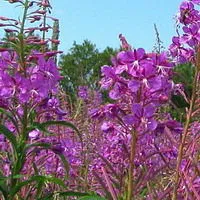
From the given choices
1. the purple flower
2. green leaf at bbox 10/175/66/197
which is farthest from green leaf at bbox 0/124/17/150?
the purple flower

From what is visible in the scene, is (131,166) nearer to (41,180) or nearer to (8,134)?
(41,180)

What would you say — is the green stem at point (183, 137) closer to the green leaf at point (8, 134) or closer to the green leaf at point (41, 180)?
the green leaf at point (41, 180)

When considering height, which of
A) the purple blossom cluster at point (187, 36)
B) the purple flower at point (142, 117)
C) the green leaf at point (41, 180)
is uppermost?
the purple blossom cluster at point (187, 36)

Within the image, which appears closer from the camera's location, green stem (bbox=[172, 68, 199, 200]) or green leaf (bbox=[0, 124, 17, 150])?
green leaf (bbox=[0, 124, 17, 150])

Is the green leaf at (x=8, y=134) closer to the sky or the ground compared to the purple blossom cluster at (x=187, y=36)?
closer to the ground

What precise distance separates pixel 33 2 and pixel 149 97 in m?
0.93

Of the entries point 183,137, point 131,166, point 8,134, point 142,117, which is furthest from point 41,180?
point 183,137

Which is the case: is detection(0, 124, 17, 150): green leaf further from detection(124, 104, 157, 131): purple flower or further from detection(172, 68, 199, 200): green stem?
detection(172, 68, 199, 200): green stem

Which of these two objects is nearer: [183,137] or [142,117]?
[142,117]

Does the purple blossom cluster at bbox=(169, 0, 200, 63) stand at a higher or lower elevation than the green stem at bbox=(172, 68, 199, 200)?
higher

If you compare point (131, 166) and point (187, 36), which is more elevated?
point (187, 36)

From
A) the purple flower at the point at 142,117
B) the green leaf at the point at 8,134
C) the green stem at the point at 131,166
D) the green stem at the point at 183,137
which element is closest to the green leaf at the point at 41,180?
the green leaf at the point at 8,134

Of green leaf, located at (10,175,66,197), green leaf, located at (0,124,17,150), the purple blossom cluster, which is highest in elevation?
the purple blossom cluster

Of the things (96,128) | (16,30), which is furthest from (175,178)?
(96,128)
